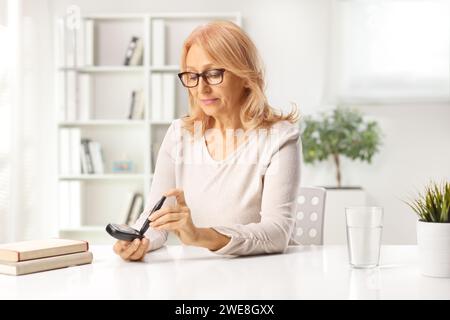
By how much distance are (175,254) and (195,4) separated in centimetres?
307

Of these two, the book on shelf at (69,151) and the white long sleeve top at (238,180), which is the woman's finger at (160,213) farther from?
the book on shelf at (69,151)

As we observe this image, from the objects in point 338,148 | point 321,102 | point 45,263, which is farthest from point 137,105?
point 45,263

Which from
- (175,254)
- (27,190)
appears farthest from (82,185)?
(175,254)

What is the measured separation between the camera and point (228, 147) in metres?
1.91

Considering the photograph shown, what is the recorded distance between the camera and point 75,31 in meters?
4.25

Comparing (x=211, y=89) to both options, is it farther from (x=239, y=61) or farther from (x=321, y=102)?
(x=321, y=102)

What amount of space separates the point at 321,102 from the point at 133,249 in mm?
3087

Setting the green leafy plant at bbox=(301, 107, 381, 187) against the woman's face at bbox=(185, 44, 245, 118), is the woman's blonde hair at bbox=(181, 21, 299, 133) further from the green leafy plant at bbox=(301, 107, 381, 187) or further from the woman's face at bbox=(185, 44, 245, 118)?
the green leafy plant at bbox=(301, 107, 381, 187)

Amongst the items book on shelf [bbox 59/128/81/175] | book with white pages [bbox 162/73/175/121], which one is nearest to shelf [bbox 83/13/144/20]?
book with white pages [bbox 162/73/175/121]

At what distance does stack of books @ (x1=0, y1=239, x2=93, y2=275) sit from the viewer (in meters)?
1.36

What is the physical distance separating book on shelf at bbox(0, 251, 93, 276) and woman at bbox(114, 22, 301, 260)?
21cm

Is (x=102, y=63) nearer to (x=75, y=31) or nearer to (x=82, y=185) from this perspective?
(x=75, y=31)

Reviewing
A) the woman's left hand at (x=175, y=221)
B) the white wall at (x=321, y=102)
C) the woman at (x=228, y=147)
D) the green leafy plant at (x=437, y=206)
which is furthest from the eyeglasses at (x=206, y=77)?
the white wall at (x=321, y=102)
